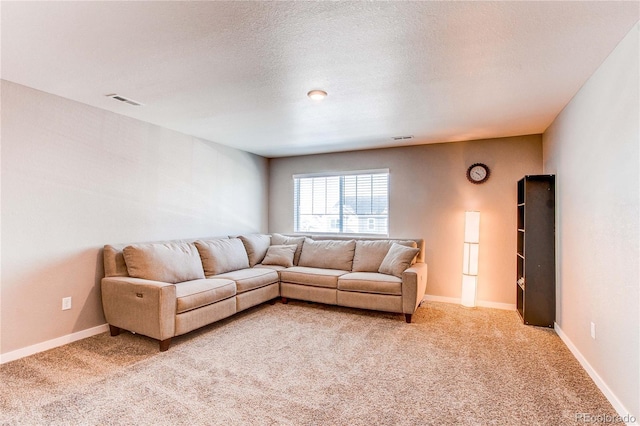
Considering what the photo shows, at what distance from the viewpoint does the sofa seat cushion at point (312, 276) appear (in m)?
4.27

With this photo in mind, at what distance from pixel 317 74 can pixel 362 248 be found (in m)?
2.74

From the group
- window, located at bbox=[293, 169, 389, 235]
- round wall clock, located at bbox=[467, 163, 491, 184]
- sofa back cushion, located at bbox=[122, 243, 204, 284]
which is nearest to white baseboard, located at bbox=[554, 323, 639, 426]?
round wall clock, located at bbox=[467, 163, 491, 184]

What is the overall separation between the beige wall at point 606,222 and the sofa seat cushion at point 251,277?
322cm

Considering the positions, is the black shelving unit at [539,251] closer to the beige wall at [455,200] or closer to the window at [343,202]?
the beige wall at [455,200]

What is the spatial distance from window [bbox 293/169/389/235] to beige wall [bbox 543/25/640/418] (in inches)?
Result: 97.8

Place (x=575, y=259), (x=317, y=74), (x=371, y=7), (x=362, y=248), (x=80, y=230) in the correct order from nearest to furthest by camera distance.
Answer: (x=371, y=7) < (x=317, y=74) < (x=575, y=259) < (x=80, y=230) < (x=362, y=248)

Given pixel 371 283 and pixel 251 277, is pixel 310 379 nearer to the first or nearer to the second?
pixel 371 283

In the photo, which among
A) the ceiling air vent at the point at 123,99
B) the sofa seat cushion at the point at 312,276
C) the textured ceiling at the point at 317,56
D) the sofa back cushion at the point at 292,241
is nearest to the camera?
the textured ceiling at the point at 317,56

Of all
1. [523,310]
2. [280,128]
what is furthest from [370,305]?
[280,128]

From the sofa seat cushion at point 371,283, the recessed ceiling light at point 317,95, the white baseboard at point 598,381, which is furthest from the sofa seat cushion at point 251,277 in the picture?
the white baseboard at point 598,381

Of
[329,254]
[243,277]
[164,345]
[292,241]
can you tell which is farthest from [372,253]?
[164,345]

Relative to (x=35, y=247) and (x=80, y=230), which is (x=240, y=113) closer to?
(x=80, y=230)

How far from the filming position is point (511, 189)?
4.44 meters

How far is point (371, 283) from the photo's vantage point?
3996 millimetres
